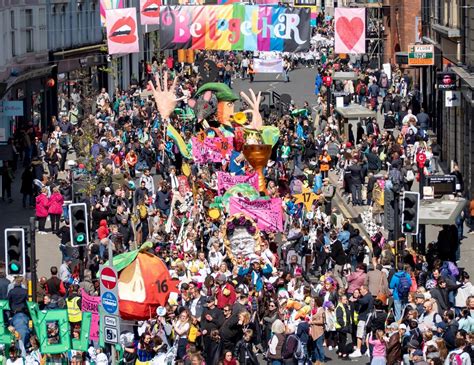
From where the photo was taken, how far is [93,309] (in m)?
26.9

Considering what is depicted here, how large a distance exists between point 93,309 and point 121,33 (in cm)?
3613

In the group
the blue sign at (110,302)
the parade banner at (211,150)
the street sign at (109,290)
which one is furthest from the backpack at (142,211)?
the blue sign at (110,302)

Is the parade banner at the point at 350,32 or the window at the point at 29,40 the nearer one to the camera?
the parade banner at the point at 350,32

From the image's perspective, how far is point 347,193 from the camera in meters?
46.7

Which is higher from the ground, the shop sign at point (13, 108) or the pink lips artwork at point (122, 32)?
the pink lips artwork at point (122, 32)

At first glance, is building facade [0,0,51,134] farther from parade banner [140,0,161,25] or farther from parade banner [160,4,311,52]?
parade banner [140,0,161,25]

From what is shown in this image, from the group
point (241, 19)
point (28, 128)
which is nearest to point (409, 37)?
point (241, 19)

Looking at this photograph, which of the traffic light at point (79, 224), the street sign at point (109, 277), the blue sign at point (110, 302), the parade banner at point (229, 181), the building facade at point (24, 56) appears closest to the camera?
the street sign at point (109, 277)

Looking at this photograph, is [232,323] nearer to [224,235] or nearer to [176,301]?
[176,301]

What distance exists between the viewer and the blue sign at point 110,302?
24.7 meters

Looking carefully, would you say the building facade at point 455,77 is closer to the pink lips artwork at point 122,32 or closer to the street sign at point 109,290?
the pink lips artwork at point 122,32

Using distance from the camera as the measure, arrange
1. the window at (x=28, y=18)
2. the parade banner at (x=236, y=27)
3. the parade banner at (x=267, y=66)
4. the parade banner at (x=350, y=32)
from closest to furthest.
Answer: the parade banner at (x=350, y=32) < the window at (x=28, y=18) < the parade banner at (x=236, y=27) < the parade banner at (x=267, y=66)

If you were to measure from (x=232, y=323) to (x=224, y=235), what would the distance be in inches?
326

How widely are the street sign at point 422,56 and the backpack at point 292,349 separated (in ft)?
103
